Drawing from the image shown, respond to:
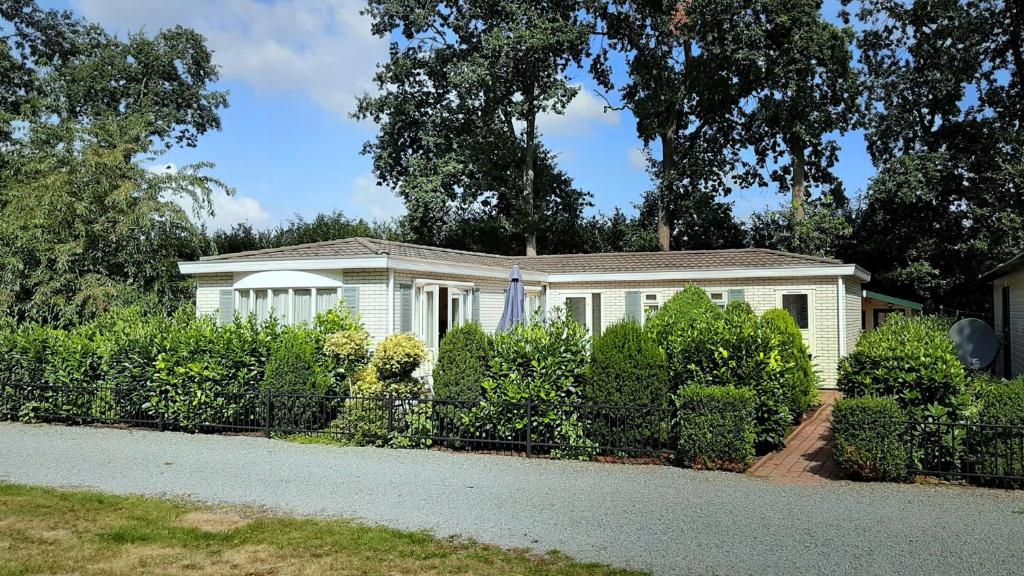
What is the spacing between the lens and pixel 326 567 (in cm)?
586

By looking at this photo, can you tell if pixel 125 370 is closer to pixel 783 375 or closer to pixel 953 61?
pixel 783 375

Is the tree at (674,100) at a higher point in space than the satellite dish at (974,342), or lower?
higher

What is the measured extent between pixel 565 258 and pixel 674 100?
1138 centimetres

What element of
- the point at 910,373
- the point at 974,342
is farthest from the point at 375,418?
the point at 974,342

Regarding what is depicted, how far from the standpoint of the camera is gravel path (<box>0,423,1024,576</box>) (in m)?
6.17

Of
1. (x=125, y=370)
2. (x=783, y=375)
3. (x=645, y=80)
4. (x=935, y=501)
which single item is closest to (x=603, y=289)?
(x=783, y=375)

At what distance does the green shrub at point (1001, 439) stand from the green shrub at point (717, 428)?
234 centimetres

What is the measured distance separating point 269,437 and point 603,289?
10.9 metres

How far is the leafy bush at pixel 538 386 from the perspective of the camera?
33.9ft

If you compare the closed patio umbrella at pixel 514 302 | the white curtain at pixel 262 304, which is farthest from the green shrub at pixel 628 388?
the white curtain at pixel 262 304

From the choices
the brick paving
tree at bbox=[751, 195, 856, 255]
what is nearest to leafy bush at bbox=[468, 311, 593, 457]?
the brick paving

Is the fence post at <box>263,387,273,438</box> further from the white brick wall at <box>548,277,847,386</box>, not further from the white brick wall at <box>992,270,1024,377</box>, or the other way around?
the white brick wall at <box>992,270,1024,377</box>

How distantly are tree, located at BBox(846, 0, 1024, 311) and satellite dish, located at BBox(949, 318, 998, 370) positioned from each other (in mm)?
10666

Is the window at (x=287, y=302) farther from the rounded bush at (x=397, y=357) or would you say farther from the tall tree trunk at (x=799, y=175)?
the tall tree trunk at (x=799, y=175)
